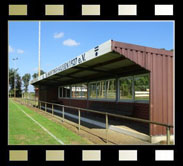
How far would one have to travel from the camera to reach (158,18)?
3.81m

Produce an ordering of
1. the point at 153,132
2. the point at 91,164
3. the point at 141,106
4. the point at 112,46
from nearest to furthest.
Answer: the point at 91,164, the point at 112,46, the point at 153,132, the point at 141,106

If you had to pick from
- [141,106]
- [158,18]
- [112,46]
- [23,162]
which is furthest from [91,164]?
[141,106]

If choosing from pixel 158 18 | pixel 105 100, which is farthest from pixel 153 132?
pixel 105 100

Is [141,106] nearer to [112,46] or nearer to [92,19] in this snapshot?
[112,46]

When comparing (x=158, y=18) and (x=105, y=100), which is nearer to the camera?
(x=158, y=18)

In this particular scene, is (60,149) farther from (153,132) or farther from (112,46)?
(153,132)

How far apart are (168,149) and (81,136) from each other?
4113 millimetres

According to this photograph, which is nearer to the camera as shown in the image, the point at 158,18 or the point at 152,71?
the point at 158,18
